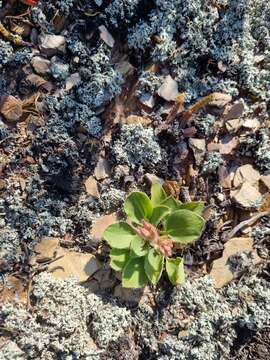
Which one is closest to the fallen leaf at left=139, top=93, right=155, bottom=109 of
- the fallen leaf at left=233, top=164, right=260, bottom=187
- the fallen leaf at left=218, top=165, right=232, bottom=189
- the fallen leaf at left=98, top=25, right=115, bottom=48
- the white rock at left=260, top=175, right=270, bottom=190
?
the fallen leaf at left=98, top=25, right=115, bottom=48

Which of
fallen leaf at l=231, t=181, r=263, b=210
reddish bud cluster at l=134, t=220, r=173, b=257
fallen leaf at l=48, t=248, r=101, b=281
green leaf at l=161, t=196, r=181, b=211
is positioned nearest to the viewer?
reddish bud cluster at l=134, t=220, r=173, b=257

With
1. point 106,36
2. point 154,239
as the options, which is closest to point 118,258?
point 154,239

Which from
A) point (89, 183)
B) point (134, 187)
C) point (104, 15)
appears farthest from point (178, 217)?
point (104, 15)

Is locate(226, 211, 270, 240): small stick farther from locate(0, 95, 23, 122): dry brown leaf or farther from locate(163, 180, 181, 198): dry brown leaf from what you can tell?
locate(0, 95, 23, 122): dry brown leaf

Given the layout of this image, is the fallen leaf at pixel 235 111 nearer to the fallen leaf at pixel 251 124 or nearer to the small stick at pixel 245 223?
the fallen leaf at pixel 251 124

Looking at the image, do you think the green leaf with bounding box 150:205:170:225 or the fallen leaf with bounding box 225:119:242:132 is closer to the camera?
the green leaf with bounding box 150:205:170:225

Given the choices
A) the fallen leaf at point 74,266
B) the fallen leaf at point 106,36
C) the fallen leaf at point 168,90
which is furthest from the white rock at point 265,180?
the fallen leaf at point 106,36
